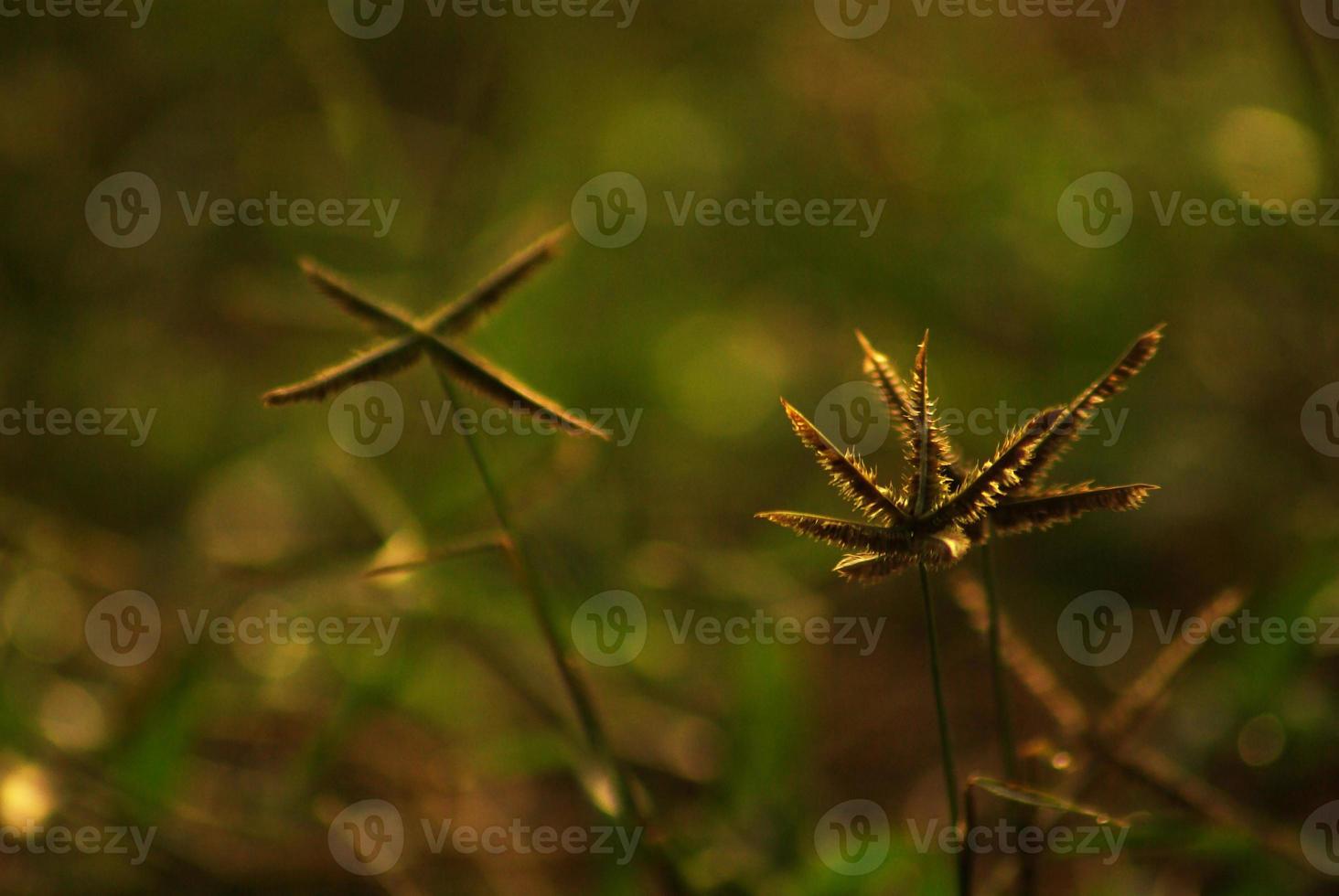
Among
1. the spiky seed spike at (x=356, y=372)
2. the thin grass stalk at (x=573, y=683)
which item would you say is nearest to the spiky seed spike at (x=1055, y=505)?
the thin grass stalk at (x=573, y=683)

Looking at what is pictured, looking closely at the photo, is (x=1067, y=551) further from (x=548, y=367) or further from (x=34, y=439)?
(x=34, y=439)

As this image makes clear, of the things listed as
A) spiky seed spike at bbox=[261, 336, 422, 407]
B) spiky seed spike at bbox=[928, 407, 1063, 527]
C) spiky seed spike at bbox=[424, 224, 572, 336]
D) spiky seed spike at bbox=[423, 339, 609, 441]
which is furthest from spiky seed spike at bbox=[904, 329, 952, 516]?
spiky seed spike at bbox=[261, 336, 422, 407]

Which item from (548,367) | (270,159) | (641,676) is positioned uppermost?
(270,159)

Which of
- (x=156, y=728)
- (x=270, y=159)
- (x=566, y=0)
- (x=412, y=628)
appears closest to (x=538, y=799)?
(x=412, y=628)

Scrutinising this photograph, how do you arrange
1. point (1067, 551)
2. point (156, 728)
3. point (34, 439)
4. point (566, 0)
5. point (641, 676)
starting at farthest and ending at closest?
point (566, 0)
point (34, 439)
point (1067, 551)
point (641, 676)
point (156, 728)

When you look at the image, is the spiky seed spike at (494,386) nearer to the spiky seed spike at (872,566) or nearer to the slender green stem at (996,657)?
the spiky seed spike at (872,566)

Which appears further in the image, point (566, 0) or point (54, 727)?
point (566, 0)
